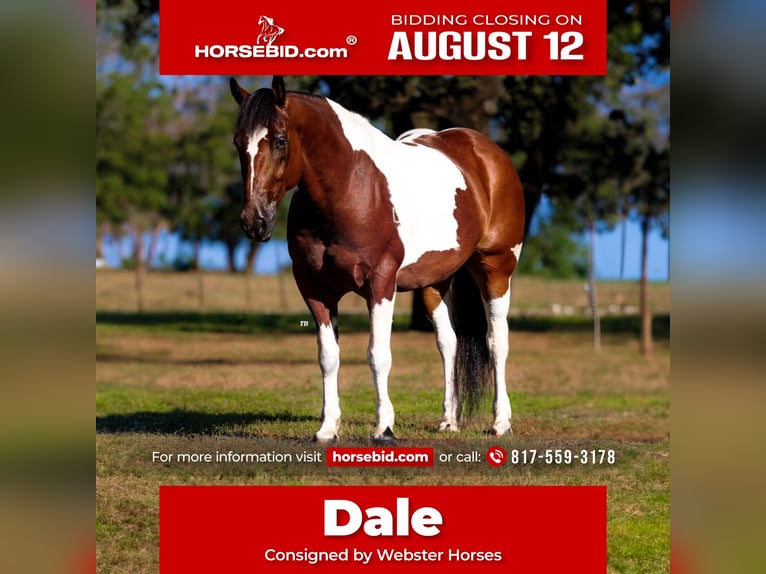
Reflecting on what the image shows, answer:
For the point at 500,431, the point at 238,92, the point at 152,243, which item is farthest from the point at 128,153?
the point at 238,92

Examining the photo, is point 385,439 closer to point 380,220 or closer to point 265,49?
point 380,220

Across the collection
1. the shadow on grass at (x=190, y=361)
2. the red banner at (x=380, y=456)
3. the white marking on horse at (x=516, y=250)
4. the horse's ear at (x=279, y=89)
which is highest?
the horse's ear at (x=279, y=89)

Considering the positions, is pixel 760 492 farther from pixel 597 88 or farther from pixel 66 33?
pixel 597 88

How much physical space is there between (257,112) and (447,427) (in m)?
3.17

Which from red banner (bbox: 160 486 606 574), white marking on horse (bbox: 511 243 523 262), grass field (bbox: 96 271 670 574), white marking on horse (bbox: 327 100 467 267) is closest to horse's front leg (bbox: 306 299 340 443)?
grass field (bbox: 96 271 670 574)

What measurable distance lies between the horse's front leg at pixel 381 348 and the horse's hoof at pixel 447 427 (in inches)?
46.5

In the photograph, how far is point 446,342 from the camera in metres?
8.02

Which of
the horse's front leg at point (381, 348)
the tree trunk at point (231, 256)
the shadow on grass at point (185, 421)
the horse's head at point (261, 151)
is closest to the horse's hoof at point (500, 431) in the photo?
the horse's front leg at point (381, 348)

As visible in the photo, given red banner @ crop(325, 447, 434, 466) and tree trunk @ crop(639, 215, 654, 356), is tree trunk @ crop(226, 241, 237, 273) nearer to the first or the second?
tree trunk @ crop(639, 215, 654, 356)

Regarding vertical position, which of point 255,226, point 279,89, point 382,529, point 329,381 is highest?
point 279,89

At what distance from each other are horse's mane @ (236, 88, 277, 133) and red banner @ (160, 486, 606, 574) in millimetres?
2143

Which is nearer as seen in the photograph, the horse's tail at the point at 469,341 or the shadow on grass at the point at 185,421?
the horse's tail at the point at 469,341

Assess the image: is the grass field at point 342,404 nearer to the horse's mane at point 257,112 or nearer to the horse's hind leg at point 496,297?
the horse's hind leg at point 496,297

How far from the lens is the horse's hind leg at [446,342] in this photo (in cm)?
790
